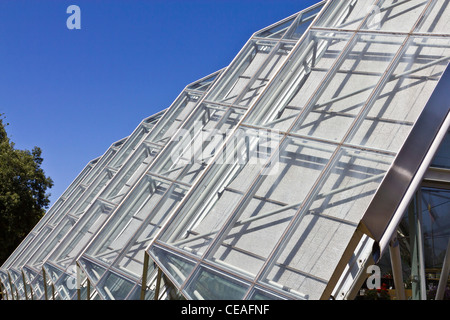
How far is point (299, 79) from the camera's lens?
9898mm

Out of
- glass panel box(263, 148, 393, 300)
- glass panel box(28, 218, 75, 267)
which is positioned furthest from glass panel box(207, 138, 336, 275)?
glass panel box(28, 218, 75, 267)

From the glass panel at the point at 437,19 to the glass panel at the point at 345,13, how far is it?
1.28 meters

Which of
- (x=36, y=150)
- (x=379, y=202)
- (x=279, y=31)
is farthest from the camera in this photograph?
(x=36, y=150)

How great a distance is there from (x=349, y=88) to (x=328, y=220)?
271cm

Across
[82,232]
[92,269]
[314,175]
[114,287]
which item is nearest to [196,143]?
[92,269]

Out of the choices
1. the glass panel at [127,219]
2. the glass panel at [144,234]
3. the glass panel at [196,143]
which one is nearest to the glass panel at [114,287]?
the glass panel at [144,234]

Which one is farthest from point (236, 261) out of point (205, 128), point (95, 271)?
point (205, 128)

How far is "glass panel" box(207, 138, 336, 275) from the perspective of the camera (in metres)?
7.68

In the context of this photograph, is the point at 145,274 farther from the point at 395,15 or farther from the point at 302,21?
the point at 302,21

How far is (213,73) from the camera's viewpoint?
19.1 meters

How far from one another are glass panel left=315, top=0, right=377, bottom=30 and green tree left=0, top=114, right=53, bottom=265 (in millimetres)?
28250
